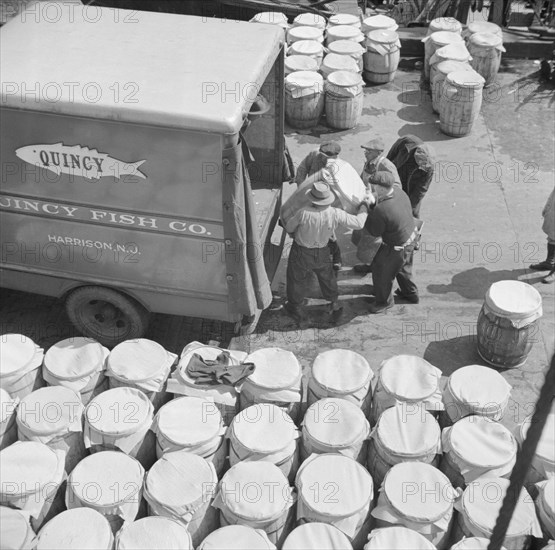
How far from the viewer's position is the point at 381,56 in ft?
40.2

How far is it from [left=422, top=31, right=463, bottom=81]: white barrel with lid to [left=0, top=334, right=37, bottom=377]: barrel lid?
8526 millimetres

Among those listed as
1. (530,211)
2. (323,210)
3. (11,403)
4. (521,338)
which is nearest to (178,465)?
(11,403)

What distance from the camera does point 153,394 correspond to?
6.14 m

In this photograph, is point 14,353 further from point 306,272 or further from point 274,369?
point 306,272

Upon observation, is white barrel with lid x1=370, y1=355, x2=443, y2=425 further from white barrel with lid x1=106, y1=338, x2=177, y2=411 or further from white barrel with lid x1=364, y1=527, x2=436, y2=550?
white barrel with lid x1=106, y1=338, x2=177, y2=411

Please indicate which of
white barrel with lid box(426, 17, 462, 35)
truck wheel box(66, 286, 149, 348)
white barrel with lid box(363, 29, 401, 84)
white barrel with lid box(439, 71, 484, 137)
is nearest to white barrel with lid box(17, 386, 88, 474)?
truck wheel box(66, 286, 149, 348)

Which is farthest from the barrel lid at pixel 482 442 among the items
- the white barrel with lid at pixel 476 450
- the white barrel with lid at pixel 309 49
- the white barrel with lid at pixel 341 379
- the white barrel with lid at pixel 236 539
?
the white barrel with lid at pixel 309 49

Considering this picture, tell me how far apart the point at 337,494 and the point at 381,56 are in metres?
8.72

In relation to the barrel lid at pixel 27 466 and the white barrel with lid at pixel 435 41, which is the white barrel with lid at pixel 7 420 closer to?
the barrel lid at pixel 27 466

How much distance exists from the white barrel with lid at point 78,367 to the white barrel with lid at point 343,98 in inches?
238

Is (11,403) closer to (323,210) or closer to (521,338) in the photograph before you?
(323,210)

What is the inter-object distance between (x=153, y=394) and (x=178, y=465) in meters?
0.84

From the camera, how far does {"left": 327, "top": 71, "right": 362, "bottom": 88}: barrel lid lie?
10.9 meters

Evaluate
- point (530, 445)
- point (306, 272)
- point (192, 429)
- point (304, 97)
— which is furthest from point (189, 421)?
point (304, 97)
